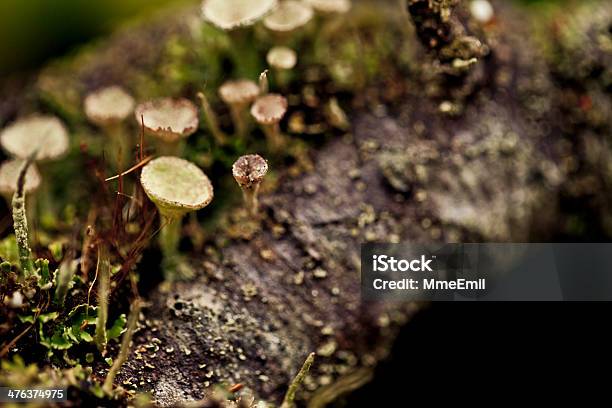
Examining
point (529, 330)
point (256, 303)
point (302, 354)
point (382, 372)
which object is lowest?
point (529, 330)

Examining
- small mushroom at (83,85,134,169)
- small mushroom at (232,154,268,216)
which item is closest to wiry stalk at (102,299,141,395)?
small mushroom at (232,154,268,216)

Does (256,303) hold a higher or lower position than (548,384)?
higher

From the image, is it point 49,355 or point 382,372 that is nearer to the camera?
point 49,355

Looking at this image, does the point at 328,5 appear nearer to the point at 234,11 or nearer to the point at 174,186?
the point at 234,11

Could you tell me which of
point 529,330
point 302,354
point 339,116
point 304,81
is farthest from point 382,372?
point 304,81

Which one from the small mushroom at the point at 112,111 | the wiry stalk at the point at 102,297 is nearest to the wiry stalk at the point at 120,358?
the wiry stalk at the point at 102,297

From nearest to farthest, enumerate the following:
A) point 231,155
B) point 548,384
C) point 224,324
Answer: point 224,324, point 231,155, point 548,384

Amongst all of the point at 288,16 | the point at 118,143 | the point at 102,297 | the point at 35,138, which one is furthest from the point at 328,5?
the point at 102,297

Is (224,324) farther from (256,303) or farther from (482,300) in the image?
(482,300)

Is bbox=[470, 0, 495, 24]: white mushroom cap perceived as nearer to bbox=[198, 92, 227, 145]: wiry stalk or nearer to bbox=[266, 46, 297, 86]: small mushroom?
bbox=[266, 46, 297, 86]: small mushroom
